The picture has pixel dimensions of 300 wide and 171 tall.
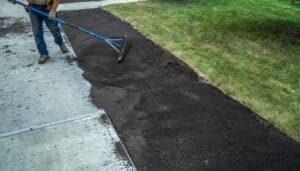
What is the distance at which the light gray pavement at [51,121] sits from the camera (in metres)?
3.57

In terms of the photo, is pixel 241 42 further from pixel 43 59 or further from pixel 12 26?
pixel 12 26

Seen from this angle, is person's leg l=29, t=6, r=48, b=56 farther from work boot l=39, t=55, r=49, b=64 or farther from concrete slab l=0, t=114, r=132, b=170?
concrete slab l=0, t=114, r=132, b=170

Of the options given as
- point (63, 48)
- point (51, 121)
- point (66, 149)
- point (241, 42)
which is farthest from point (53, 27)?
point (241, 42)

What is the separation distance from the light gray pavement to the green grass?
203 cm

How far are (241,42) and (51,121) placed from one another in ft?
14.3

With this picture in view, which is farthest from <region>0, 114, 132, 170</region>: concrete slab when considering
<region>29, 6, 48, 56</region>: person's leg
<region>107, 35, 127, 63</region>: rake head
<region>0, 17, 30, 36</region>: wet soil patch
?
<region>0, 17, 30, 36</region>: wet soil patch

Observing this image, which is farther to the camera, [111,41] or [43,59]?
[111,41]

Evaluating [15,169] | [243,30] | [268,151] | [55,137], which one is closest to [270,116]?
[268,151]

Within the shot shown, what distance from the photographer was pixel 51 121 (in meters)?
4.23

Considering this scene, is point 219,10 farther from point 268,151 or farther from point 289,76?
point 268,151

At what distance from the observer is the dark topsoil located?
11.8 ft

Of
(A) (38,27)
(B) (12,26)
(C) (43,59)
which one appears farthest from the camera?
(B) (12,26)

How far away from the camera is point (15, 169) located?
346cm

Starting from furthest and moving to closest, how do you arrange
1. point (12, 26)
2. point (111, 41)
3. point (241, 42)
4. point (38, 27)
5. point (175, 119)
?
1. point (12, 26)
2. point (241, 42)
3. point (111, 41)
4. point (38, 27)
5. point (175, 119)
